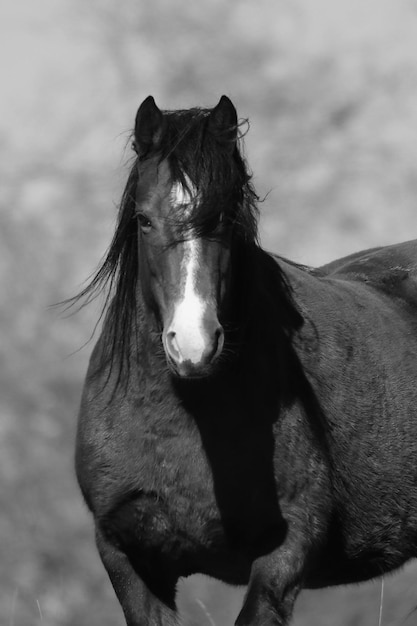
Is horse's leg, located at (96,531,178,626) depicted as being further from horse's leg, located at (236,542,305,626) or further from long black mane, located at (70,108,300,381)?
long black mane, located at (70,108,300,381)

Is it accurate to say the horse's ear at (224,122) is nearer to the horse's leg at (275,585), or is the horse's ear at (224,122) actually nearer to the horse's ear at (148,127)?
the horse's ear at (148,127)

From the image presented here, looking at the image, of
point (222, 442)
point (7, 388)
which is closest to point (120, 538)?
point (222, 442)

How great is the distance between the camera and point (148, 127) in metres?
3.96

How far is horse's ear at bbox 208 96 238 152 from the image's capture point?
3.98m

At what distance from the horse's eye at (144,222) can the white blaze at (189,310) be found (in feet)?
0.40

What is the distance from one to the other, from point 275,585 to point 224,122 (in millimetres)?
1734

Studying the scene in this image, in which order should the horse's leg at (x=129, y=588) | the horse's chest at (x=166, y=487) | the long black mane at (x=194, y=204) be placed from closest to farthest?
the long black mane at (x=194, y=204), the horse's chest at (x=166, y=487), the horse's leg at (x=129, y=588)

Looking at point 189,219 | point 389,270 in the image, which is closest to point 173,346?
point 189,219

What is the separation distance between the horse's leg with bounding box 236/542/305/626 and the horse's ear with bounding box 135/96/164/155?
1579mm

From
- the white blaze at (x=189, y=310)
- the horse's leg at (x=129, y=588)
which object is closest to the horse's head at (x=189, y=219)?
the white blaze at (x=189, y=310)

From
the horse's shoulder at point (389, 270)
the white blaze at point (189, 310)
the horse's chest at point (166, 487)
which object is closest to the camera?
the white blaze at point (189, 310)

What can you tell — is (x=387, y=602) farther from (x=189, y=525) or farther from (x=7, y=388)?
(x=189, y=525)

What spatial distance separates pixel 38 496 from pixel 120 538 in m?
17.3

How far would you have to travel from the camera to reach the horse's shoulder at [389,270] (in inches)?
223
